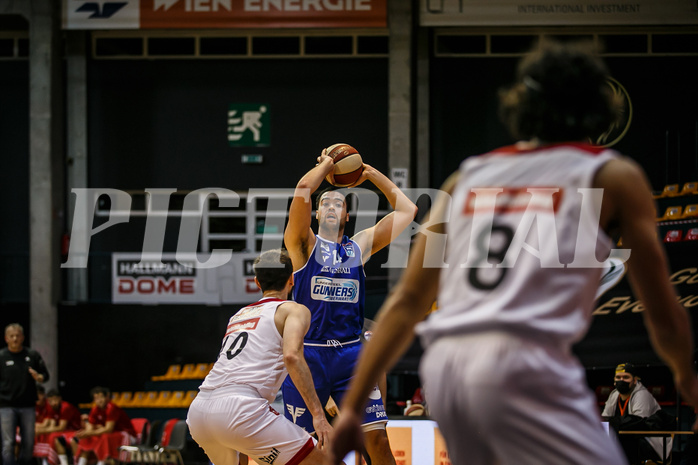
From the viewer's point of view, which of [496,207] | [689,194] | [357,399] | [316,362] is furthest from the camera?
[689,194]

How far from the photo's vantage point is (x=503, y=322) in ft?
6.36

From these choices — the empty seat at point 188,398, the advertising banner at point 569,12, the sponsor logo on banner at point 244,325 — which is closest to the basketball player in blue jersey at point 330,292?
the sponsor logo on banner at point 244,325

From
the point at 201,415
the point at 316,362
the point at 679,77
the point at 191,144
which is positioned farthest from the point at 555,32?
the point at 201,415

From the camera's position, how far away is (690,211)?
41.8 feet

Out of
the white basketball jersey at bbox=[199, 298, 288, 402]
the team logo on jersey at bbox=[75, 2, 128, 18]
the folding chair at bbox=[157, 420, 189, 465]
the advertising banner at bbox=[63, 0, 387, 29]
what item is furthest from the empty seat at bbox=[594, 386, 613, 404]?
the team logo on jersey at bbox=[75, 2, 128, 18]

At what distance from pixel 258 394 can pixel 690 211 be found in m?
9.99

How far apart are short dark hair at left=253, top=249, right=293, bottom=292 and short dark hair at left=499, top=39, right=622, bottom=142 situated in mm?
2904

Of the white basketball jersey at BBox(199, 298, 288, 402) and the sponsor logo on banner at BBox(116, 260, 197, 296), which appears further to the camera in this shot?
the sponsor logo on banner at BBox(116, 260, 197, 296)

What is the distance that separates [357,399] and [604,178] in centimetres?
87

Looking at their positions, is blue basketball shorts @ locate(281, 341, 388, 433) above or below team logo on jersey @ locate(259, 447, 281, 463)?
above

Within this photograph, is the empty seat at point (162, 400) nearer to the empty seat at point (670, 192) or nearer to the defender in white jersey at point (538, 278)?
the empty seat at point (670, 192)

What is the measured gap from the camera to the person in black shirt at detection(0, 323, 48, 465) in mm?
11352

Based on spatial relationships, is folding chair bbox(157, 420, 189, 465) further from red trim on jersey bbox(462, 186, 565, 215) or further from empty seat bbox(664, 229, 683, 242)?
red trim on jersey bbox(462, 186, 565, 215)

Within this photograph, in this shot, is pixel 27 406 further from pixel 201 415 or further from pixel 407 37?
pixel 407 37
